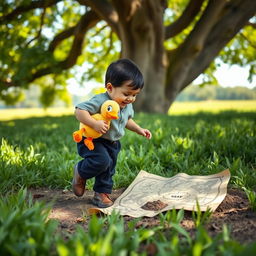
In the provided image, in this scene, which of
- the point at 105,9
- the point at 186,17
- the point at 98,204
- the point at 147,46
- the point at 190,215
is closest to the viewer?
the point at 190,215

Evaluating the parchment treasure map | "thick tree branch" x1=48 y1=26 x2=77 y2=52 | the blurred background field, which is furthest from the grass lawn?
the blurred background field

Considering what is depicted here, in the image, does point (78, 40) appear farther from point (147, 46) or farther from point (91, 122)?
point (91, 122)

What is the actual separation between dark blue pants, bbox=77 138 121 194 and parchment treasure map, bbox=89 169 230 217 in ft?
0.61

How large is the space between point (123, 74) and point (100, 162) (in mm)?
696

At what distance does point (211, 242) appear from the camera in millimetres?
1560

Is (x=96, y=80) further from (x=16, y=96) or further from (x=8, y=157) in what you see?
(x=8, y=157)

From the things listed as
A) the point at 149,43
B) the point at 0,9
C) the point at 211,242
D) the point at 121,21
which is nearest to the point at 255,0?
the point at 149,43

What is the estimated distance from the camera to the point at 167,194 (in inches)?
109

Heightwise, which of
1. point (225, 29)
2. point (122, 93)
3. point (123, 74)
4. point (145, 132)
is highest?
point (225, 29)

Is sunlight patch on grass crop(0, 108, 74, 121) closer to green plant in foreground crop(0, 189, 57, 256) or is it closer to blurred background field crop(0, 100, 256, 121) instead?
blurred background field crop(0, 100, 256, 121)

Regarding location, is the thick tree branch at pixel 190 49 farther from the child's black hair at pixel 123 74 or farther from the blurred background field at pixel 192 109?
the child's black hair at pixel 123 74

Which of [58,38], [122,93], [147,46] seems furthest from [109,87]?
[58,38]

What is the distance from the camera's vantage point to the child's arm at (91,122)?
2.46 m

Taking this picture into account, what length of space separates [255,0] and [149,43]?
275 cm
